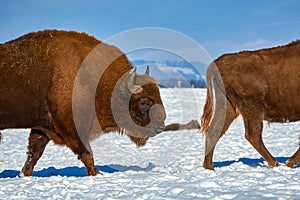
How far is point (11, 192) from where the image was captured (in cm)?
570

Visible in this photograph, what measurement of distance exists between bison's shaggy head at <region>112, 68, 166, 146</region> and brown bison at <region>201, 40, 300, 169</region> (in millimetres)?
1114

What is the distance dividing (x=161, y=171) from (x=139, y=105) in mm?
1227

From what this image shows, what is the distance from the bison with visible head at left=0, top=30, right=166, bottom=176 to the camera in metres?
7.32

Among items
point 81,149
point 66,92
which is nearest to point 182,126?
point 81,149

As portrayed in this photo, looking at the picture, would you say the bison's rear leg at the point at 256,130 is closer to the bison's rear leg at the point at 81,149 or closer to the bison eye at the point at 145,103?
the bison eye at the point at 145,103

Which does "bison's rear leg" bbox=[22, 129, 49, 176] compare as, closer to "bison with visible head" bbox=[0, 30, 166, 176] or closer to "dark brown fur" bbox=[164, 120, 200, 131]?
"bison with visible head" bbox=[0, 30, 166, 176]

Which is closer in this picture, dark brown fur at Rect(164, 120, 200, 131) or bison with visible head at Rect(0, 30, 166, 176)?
bison with visible head at Rect(0, 30, 166, 176)

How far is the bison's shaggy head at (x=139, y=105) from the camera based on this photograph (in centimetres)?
768

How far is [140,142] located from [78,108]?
1642 millimetres

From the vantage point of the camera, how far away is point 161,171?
745cm

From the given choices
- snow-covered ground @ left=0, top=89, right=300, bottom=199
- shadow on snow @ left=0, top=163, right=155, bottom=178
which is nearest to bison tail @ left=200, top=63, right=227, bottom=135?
snow-covered ground @ left=0, top=89, right=300, bottom=199

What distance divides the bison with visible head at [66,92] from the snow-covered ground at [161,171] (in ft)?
2.70

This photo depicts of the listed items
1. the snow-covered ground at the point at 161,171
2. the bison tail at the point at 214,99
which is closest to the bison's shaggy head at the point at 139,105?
the snow-covered ground at the point at 161,171

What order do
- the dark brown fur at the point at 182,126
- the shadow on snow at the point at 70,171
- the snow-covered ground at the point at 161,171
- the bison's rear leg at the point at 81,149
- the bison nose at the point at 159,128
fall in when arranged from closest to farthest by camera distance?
the snow-covered ground at the point at 161,171 → the bison's rear leg at the point at 81,149 → the bison nose at the point at 159,128 → the shadow on snow at the point at 70,171 → the dark brown fur at the point at 182,126
